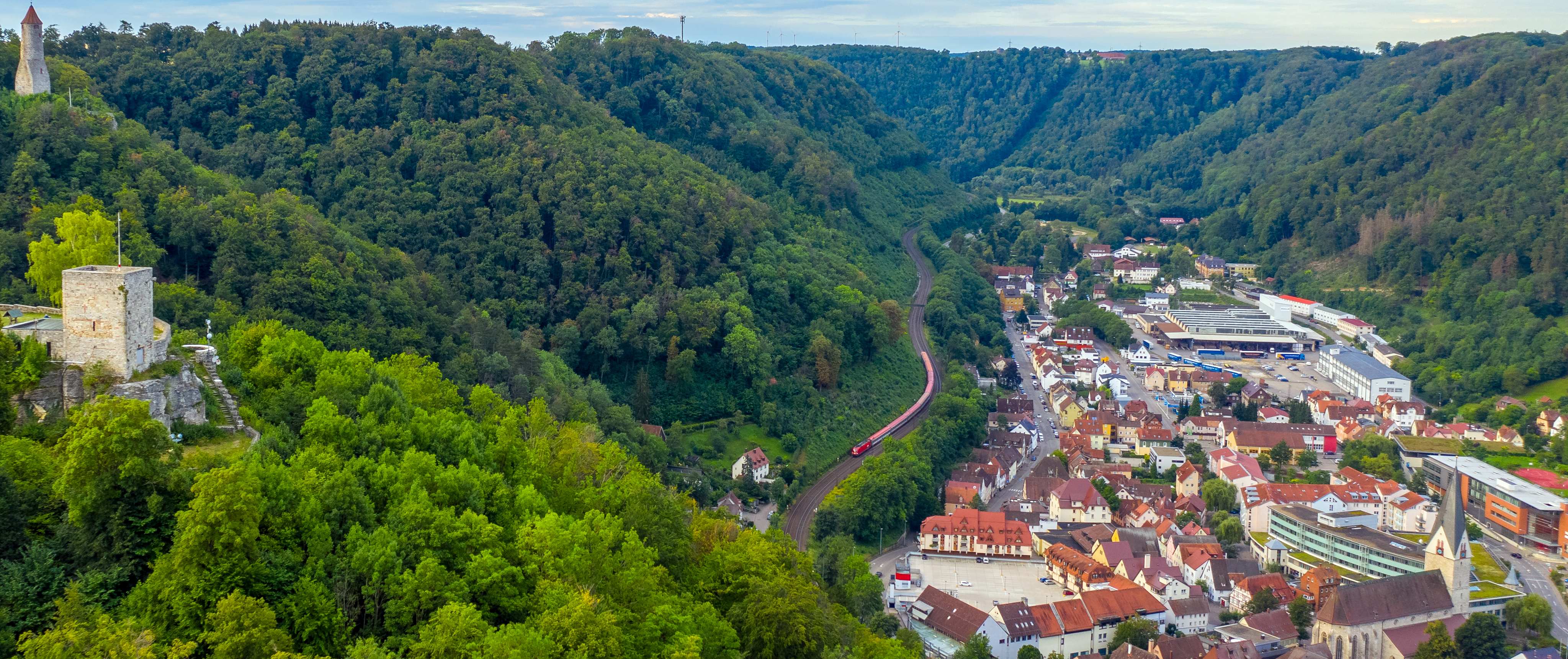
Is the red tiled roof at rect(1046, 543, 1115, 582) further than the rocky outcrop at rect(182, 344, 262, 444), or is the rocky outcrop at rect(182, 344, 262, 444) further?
the red tiled roof at rect(1046, 543, 1115, 582)

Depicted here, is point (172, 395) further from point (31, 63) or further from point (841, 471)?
point (841, 471)

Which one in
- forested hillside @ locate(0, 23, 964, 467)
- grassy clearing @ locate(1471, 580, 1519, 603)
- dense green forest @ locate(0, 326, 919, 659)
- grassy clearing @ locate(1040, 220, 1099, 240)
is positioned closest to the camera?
dense green forest @ locate(0, 326, 919, 659)

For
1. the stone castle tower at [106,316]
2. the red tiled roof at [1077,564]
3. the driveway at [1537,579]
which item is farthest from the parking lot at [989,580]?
the stone castle tower at [106,316]

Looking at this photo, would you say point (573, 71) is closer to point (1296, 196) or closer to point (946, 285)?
point (946, 285)

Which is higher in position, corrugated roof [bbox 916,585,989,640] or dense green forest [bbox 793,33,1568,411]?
dense green forest [bbox 793,33,1568,411]

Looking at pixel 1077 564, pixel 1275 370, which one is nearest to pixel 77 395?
pixel 1077 564

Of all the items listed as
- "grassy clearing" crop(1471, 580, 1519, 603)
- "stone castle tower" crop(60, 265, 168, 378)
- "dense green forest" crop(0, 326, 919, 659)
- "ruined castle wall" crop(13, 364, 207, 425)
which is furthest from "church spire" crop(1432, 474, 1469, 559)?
"stone castle tower" crop(60, 265, 168, 378)

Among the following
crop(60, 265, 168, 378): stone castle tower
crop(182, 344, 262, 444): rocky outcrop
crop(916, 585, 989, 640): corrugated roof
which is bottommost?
crop(916, 585, 989, 640): corrugated roof

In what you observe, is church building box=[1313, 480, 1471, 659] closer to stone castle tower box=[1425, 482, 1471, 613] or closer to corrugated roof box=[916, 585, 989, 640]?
stone castle tower box=[1425, 482, 1471, 613]
